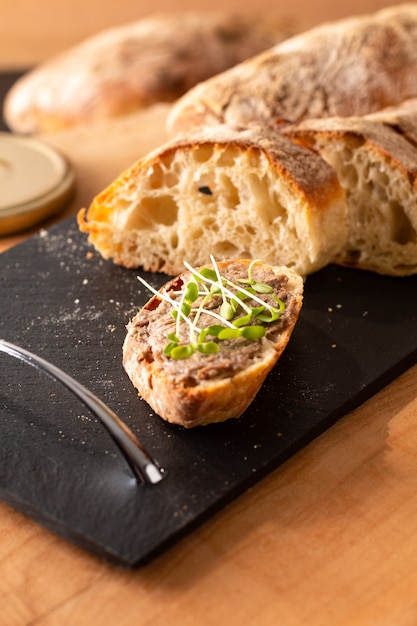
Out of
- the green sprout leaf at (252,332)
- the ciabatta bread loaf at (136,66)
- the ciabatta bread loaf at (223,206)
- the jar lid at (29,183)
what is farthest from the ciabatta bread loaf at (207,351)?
the ciabatta bread loaf at (136,66)

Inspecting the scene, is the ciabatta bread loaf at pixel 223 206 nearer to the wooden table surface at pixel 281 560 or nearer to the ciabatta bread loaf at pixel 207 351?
the ciabatta bread loaf at pixel 207 351

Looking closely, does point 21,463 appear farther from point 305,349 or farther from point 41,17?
point 41,17

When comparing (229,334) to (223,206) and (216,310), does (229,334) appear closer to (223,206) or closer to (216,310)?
(216,310)

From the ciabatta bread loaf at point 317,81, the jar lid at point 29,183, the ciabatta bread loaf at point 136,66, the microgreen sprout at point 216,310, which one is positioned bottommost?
the ciabatta bread loaf at point 136,66

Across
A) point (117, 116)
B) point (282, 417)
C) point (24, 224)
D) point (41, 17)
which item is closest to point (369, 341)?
point (282, 417)

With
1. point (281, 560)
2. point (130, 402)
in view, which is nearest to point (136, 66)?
point (130, 402)

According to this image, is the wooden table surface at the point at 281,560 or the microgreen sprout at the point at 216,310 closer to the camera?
the wooden table surface at the point at 281,560

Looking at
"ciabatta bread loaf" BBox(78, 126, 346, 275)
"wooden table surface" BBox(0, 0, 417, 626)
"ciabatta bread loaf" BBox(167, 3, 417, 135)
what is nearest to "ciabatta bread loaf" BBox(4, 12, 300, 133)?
"ciabatta bread loaf" BBox(167, 3, 417, 135)
